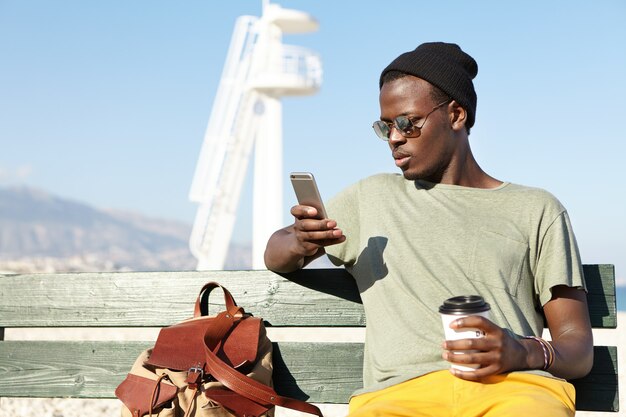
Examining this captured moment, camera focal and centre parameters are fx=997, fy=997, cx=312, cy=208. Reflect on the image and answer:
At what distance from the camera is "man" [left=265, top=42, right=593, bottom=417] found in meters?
3.58

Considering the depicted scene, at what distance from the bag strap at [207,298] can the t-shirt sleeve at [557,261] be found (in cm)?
133

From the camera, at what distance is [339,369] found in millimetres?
4465

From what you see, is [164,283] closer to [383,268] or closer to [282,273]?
[282,273]

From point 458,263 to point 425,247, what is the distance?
151 millimetres

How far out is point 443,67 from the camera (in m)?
4.01

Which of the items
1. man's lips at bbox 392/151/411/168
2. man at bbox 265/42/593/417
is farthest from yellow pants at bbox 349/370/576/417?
man's lips at bbox 392/151/411/168

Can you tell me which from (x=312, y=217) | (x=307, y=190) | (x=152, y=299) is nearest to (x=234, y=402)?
(x=312, y=217)

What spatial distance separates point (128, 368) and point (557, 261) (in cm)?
212

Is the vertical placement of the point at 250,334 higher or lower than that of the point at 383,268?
lower

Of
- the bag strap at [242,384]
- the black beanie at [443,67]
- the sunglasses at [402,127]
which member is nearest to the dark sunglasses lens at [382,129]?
the sunglasses at [402,127]

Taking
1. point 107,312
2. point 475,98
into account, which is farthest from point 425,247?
point 107,312

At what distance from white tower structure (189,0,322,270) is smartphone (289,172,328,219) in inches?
952

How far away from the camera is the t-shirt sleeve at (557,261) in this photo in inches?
150

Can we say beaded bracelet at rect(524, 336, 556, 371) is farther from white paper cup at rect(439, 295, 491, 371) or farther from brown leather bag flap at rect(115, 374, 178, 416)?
brown leather bag flap at rect(115, 374, 178, 416)
